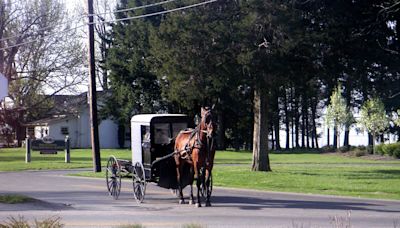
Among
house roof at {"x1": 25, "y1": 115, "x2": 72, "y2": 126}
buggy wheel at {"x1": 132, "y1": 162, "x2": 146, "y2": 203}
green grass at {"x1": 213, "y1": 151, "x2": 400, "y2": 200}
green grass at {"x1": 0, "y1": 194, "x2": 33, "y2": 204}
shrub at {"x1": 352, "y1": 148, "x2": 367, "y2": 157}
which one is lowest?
shrub at {"x1": 352, "y1": 148, "x2": 367, "y2": 157}

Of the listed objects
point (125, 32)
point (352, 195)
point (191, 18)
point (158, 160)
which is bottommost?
point (352, 195)

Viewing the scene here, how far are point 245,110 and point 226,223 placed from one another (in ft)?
192

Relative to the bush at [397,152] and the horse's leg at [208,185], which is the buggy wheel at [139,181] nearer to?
the horse's leg at [208,185]

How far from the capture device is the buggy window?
66.4 ft

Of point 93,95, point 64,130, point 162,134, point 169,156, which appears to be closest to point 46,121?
point 64,130

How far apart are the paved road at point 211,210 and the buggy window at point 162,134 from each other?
71.7 inches

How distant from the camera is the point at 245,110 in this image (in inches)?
2867

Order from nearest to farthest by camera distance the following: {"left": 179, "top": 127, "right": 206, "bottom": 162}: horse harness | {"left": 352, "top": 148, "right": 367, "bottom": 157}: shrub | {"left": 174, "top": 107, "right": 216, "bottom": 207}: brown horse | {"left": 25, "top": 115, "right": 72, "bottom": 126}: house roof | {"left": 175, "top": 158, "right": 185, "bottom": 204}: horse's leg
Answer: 1. {"left": 174, "top": 107, "right": 216, "bottom": 207}: brown horse
2. {"left": 179, "top": 127, "right": 206, "bottom": 162}: horse harness
3. {"left": 175, "top": 158, "right": 185, "bottom": 204}: horse's leg
4. {"left": 352, "top": 148, "right": 367, "bottom": 157}: shrub
5. {"left": 25, "top": 115, "right": 72, "bottom": 126}: house roof

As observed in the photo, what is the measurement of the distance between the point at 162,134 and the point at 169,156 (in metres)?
1.36

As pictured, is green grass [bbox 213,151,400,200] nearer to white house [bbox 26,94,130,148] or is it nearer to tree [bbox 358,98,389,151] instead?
tree [bbox 358,98,389,151]

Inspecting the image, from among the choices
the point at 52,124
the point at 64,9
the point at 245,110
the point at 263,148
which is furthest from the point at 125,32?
the point at 263,148

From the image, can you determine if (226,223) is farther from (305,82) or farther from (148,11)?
(148,11)

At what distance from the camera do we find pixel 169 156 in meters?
19.2

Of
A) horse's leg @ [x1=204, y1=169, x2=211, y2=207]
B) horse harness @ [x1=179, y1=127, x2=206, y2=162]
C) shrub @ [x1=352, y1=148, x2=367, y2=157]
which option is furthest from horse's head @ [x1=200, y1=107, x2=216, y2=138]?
shrub @ [x1=352, y1=148, x2=367, y2=157]
